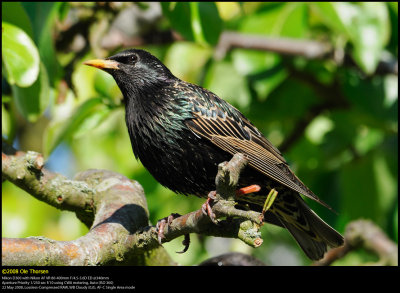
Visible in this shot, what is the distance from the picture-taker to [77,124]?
4.37 metres

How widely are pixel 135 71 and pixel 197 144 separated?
0.73 meters

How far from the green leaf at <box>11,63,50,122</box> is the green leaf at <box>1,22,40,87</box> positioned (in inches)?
15.9

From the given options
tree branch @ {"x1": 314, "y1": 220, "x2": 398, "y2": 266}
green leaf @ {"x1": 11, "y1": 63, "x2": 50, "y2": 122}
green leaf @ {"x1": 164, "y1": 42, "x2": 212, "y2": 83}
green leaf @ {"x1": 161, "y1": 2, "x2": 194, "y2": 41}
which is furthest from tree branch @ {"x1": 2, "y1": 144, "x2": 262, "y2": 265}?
green leaf @ {"x1": 164, "y1": 42, "x2": 212, "y2": 83}

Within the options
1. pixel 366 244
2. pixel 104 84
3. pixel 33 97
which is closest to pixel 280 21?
pixel 104 84

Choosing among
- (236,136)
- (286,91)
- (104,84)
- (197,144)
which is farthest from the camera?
(286,91)

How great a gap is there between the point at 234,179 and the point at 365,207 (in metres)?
2.91

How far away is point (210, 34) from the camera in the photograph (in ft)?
14.5

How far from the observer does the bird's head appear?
14.3 feet

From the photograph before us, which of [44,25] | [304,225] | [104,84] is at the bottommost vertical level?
[304,225]

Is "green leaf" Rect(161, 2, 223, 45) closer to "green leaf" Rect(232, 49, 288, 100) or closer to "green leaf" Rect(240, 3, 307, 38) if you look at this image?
"green leaf" Rect(232, 49, 288, 100)

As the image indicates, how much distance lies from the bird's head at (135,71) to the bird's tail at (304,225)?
1.09 m

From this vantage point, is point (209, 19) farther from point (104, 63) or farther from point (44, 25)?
point (44, 25)

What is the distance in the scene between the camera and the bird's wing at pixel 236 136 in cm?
399
